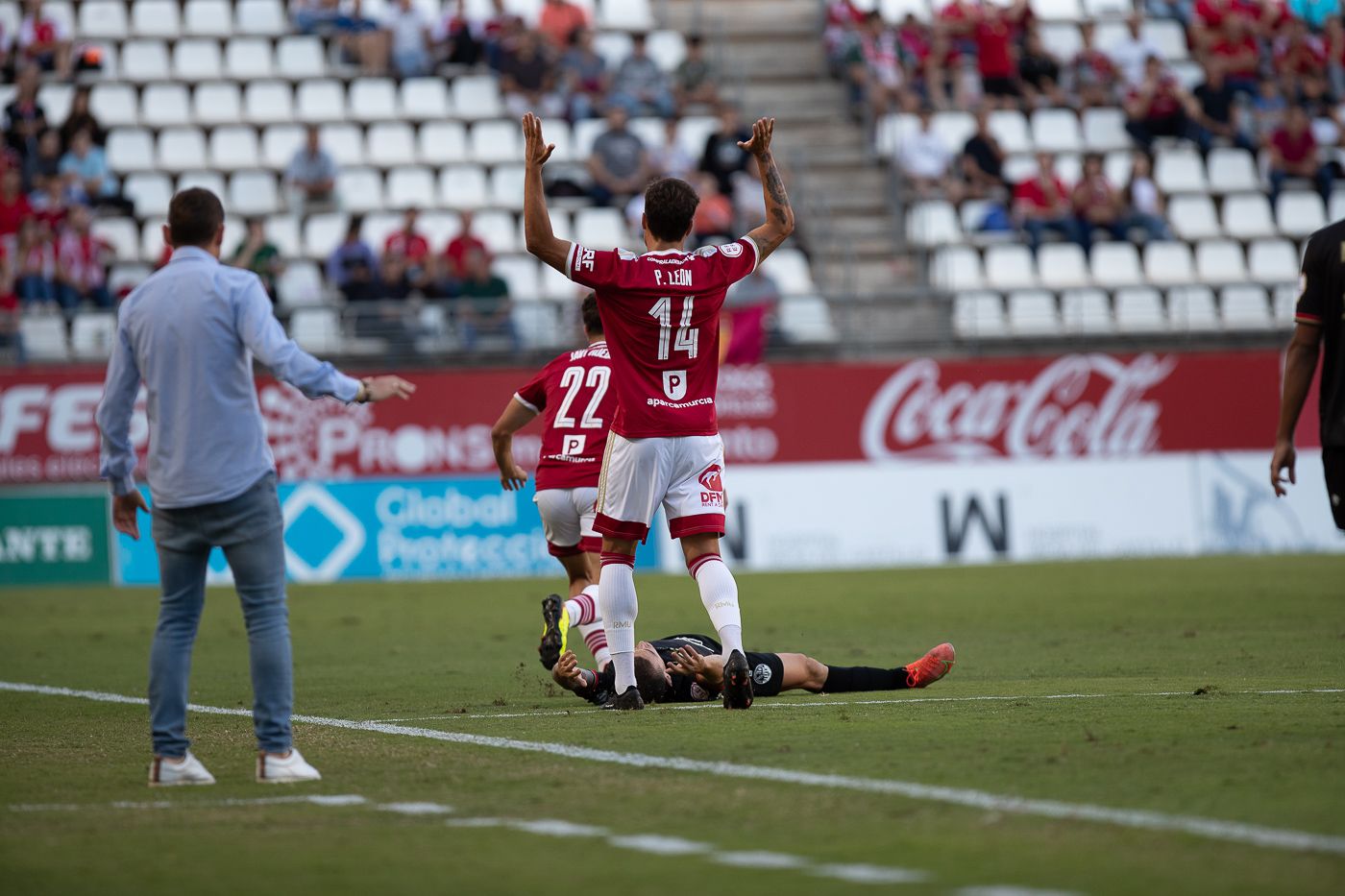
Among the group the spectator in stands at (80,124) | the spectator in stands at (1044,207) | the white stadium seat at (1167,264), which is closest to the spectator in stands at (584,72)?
the spectator in stands at (1044,207)

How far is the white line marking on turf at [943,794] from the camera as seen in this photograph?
504cm

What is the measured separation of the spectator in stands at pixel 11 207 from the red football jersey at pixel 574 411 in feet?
46.3

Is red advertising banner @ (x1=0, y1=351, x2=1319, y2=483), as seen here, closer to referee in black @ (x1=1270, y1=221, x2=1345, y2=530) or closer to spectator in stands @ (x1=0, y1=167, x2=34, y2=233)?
spectator in stands @ (x1=0, y1=167, x2=34, y2=233)

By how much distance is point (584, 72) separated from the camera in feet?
85.9

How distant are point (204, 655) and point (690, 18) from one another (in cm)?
1896

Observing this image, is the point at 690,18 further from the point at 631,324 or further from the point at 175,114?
the point at 631,324

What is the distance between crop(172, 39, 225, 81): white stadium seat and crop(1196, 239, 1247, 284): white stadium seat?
44.4ft

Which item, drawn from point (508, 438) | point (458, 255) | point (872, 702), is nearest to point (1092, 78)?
point (458, 255)

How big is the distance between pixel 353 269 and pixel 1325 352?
15851 millimetres

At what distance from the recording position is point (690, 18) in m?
29.7

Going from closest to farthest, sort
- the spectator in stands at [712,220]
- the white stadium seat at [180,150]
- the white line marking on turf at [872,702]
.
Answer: the white line marking on turf at [872,702] → the spectator in stands at [712,220] → the white stadium seat at [180,150]

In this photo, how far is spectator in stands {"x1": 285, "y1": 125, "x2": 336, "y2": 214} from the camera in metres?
23.9

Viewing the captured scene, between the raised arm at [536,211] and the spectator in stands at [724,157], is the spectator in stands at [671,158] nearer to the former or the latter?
the spectator in stands at [724,157]

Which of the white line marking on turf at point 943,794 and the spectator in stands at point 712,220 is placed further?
the spectator in stands at point 712,220
